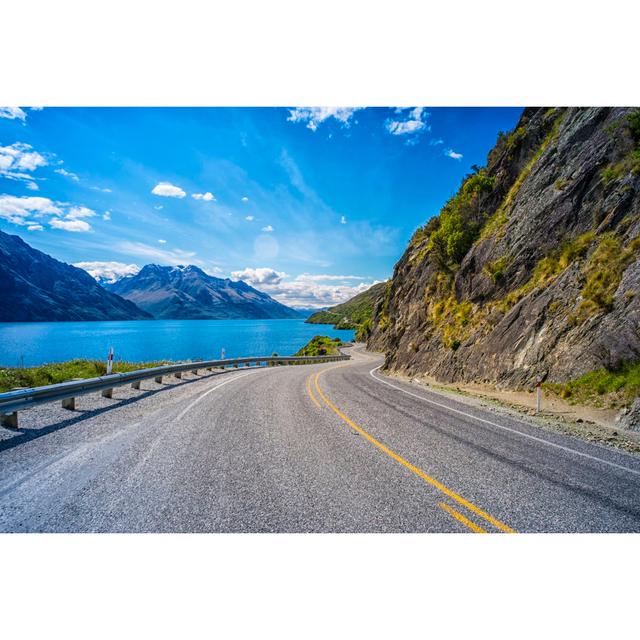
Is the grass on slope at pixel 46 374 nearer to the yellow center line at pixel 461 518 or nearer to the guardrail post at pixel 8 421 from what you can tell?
the guardrail post at pixel 8 421

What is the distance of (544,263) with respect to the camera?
15.4m

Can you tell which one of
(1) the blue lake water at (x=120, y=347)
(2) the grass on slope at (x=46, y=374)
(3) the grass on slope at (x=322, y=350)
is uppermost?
(2) the grass on slope at (x=46, y=374)

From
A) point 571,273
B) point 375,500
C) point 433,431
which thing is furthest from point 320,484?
point 571,273

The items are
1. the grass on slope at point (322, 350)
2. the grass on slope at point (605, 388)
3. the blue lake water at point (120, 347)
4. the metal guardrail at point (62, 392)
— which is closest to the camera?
the metal guardrail at point (62, 392)

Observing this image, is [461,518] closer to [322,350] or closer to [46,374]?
[46,374]

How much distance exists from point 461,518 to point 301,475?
214cm

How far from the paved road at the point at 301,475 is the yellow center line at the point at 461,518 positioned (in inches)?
0.8

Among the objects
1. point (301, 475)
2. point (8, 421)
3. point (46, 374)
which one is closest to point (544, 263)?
point (301, 475)

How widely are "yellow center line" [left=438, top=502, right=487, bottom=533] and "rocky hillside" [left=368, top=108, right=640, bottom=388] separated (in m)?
8.66

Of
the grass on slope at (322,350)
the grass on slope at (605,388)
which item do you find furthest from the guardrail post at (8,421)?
the grass on slope at (322,350)

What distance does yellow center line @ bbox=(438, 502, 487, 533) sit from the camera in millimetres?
3504

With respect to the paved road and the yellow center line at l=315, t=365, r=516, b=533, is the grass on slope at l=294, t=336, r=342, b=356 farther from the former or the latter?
the yellow center line at l=315, t=365, r=516, b=533

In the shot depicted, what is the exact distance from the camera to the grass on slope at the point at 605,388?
8.25 meters

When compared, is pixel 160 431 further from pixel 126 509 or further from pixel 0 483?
pixel 126 509
